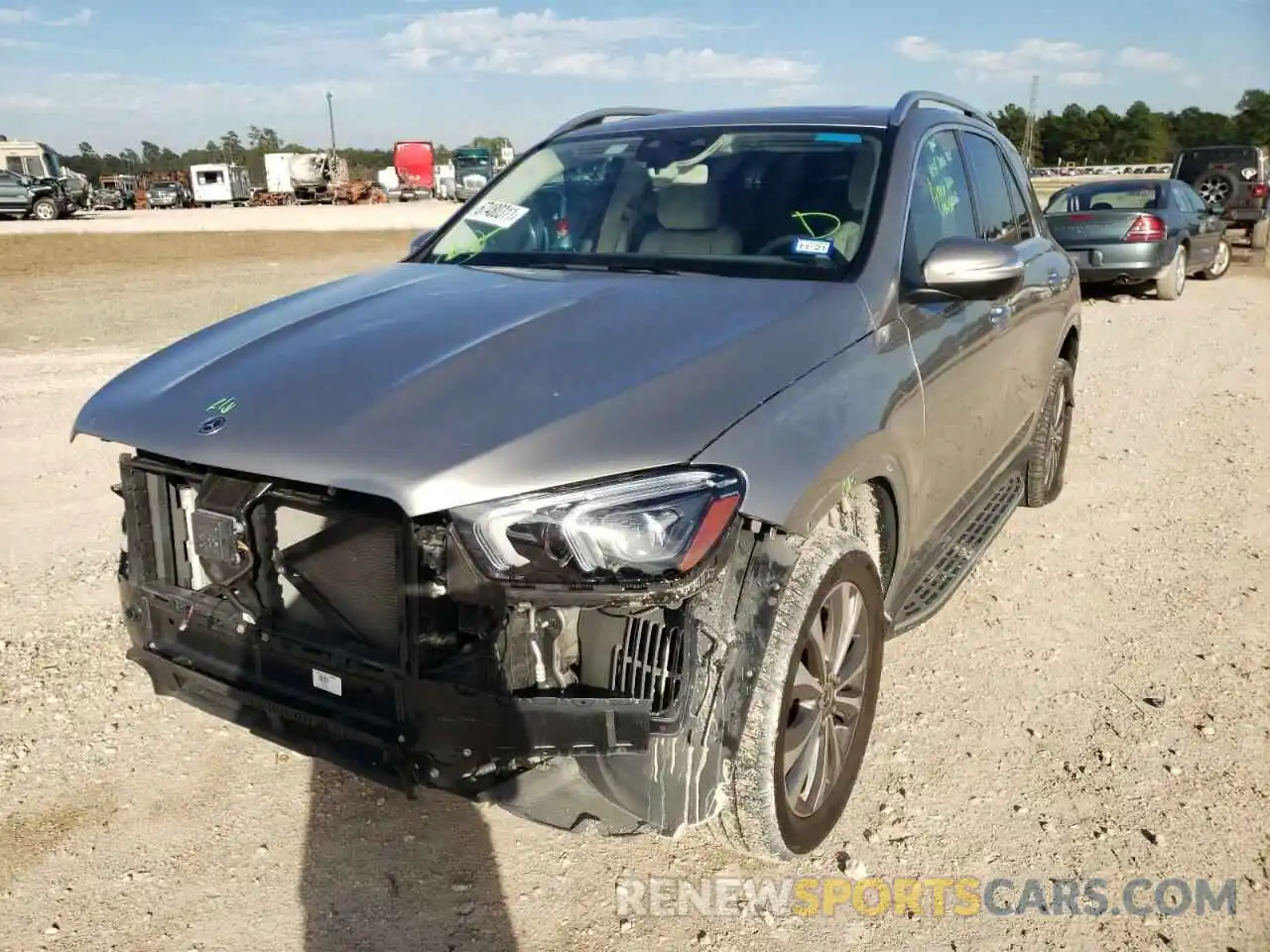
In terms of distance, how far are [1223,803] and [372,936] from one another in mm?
2306

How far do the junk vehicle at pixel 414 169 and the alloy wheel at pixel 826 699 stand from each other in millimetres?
62880

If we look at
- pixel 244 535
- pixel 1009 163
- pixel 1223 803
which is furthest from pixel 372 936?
pixel 1009 163

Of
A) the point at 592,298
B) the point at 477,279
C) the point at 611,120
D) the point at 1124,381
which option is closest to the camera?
the point at 592,298

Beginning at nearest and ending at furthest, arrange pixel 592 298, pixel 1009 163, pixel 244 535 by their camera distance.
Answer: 1. pixel 244 535
2. pixel 592 298
3. pixel 1009 163

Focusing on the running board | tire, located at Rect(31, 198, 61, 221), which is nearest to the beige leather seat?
the running board

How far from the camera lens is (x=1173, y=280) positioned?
44.2 ft

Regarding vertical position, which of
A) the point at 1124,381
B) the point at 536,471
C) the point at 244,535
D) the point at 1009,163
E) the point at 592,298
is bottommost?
the point at 1124,381

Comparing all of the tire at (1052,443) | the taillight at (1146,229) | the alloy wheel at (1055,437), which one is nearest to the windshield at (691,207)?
the tire at (1052,443)

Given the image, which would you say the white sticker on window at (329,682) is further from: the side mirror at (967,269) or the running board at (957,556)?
the side mirror at (967,269)

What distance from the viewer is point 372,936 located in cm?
238

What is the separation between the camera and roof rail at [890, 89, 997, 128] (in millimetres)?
3423

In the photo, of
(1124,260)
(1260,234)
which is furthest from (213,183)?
(1124,260)

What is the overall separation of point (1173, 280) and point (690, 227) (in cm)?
1239

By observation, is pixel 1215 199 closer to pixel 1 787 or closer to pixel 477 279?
pixel 477 279
